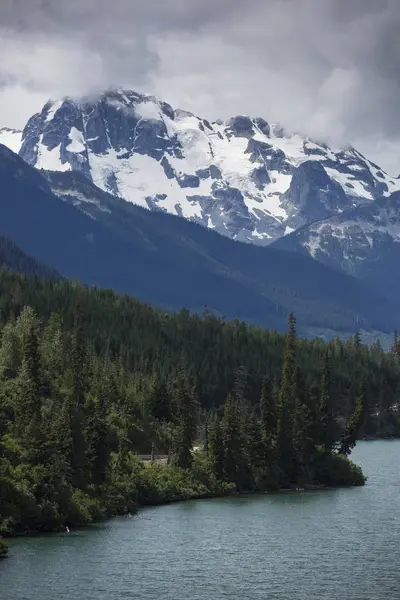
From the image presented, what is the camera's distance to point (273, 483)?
18512 cm

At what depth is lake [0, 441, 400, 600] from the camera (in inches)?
4574

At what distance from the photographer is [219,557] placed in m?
132

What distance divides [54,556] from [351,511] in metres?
50.2

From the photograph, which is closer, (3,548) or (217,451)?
(3,548)

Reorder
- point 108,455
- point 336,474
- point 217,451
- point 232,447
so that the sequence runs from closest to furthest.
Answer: point 108,455
point 217,451
point 232,447
point 336,474

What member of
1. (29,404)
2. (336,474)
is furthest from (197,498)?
(336,474)

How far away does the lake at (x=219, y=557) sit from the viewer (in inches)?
4574

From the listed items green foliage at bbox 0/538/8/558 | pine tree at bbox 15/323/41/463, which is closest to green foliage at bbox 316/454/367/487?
pine tree at bbox 15/323/41/463

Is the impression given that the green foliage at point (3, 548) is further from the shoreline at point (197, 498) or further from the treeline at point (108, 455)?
the treeline at point (108, 455)

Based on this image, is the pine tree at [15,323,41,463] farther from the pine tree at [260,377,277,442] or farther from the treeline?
the pine tree at [260,377,277,442]

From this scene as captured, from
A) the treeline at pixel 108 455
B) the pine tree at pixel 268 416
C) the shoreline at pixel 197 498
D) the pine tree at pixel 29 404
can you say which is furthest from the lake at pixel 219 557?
the pine tree at pixel 268 416

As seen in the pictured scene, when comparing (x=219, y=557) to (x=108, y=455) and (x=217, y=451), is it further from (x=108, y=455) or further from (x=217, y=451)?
(x=217, y=451)

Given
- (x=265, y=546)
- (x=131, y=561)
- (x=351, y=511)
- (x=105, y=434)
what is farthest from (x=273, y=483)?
(x=131, y=561)

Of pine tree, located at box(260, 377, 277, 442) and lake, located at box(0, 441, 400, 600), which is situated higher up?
pine tree, located at box(260, 377, 277, 442)
